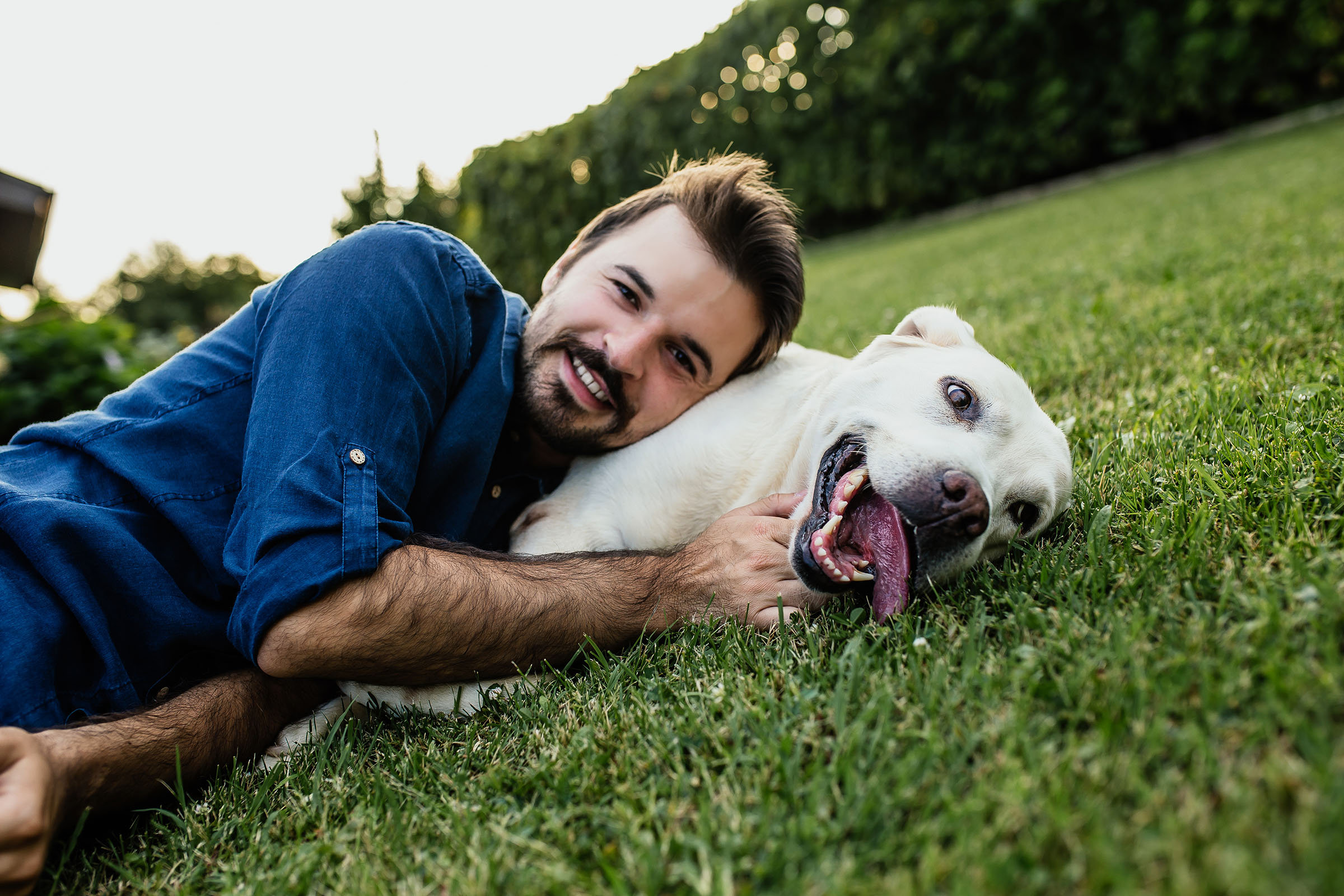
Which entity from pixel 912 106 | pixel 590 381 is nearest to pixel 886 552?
pixel 590 381

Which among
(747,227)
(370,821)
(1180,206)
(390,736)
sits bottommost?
(1180,206)

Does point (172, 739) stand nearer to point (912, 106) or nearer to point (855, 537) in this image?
point (855, 537)

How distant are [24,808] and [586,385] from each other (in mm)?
1961

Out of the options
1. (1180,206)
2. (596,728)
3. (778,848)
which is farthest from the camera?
(1180,206)

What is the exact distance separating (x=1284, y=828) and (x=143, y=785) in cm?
231

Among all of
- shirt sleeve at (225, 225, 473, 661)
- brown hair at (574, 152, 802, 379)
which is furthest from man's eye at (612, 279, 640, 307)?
shirt sleeve at (225, 225, 473, 661)

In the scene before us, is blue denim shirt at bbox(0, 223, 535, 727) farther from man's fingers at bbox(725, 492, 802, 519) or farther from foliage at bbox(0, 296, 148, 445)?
foliage at bbox(0, 296, 148, 445)

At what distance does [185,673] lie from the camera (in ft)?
7.84

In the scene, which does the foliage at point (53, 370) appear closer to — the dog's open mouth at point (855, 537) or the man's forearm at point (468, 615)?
the man's forearm at point (468, 615)

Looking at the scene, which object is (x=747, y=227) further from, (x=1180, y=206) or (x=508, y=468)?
(x=1180, y=206)

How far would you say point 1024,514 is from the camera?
248cm

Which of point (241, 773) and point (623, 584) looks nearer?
point (241, 773)

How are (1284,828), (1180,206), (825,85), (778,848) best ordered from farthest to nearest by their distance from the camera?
1. (825,85)
2. (1180,206)
3. (778,848)
4. (1284,828)

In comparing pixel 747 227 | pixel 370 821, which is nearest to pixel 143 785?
pixel 370 821
